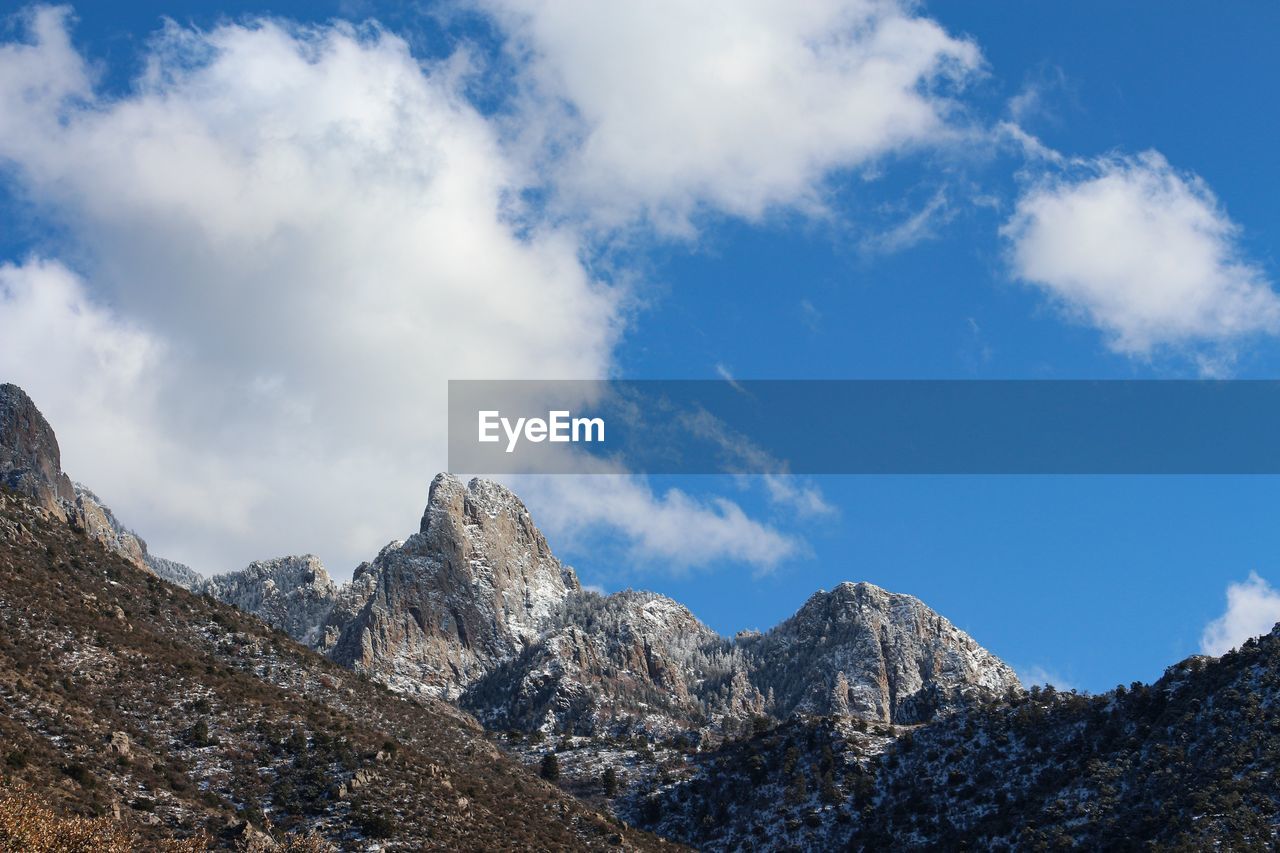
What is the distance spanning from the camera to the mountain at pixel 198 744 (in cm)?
9312

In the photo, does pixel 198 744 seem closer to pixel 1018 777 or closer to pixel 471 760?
pixel 471 760

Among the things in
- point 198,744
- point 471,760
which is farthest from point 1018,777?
point 198,744

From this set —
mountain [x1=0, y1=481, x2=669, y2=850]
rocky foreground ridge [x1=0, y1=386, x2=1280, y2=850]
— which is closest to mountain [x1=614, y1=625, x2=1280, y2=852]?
rocky foreground ridge [x1=0, y1=386, x2=1280, y2=850]

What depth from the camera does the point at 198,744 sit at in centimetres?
11038

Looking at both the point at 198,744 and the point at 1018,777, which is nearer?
the point at 198,744

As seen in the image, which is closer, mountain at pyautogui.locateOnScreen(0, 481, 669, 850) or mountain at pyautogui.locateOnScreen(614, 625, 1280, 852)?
mountain at pyautogui.locateOnScreen(0, 481, 669, 850)

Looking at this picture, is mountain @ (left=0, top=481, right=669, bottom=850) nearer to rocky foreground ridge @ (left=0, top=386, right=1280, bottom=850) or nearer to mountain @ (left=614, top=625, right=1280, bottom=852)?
rocky foreground ridge @ (left=0, top=386, right=1280, bottom=850)

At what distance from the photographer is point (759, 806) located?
15238 cm

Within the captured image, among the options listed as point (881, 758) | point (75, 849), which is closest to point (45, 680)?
point (75, 849)

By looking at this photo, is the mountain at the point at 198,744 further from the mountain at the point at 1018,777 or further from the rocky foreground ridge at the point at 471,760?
the mountain at the point at 1018,777

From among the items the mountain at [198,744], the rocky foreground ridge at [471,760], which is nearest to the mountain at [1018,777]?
the rocky foreground ridge at [471,760]

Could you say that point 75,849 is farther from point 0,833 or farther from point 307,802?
point 307,802

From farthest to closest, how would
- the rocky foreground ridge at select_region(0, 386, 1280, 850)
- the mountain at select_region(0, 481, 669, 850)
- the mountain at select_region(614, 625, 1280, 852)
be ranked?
the mountain at select_region(614, 625, 1280, 852) → the rocky foreground ridge at select_region(0, 386, 1280, 850) → the mountain at select_region(0, 481, 669, 850)

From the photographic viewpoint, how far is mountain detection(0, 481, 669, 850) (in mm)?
93125
